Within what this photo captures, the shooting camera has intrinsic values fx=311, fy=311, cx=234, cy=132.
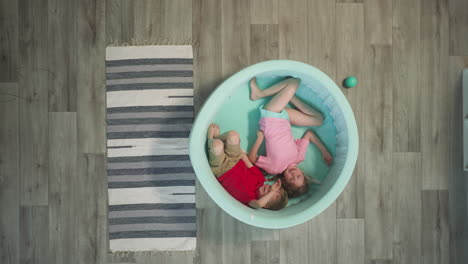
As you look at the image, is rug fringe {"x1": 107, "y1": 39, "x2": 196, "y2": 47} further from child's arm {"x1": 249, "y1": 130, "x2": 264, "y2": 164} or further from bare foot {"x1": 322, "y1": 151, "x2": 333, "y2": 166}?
bare foot {"x1": 322, "y1": 151, "x2": 333, "y2": 166}

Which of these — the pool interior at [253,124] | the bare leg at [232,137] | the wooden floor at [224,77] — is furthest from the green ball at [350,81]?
the bare leg at [232,137]

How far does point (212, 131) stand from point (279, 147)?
0.28 metres

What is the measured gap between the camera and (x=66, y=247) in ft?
4.60

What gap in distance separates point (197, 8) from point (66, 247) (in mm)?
1223

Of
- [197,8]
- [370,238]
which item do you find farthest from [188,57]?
[370,238]

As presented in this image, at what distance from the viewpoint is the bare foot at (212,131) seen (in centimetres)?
127

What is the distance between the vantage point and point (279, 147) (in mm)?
1261

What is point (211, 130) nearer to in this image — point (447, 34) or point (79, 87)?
point (79, 87)

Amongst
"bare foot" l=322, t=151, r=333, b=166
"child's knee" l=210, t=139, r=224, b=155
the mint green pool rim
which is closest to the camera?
the mint green pool rim

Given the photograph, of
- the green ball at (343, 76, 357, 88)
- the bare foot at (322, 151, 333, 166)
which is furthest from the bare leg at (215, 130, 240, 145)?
the green ball at (343, 76, 357, 88)

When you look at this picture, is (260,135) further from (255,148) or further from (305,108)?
(305,108)

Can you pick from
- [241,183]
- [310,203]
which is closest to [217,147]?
[241,183]

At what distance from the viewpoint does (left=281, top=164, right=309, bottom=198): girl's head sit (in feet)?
4.12

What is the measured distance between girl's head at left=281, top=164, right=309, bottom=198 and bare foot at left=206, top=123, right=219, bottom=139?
33 cm
